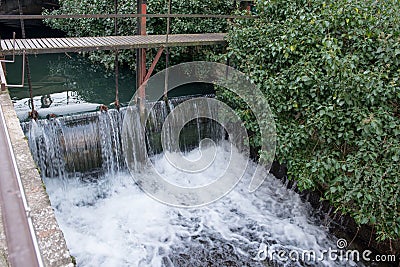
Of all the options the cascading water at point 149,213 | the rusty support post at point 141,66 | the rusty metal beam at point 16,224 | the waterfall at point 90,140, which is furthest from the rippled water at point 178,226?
the rusty metal beam at point 16,224

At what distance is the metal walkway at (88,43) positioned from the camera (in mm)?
5762

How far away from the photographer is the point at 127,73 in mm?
11281

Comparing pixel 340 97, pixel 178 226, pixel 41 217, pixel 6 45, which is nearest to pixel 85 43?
pixel 6 45

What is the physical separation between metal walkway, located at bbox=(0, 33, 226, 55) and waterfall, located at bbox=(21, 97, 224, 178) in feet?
4.52

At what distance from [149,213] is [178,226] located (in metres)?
0.64

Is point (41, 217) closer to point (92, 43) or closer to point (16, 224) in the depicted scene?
point (16, 224)

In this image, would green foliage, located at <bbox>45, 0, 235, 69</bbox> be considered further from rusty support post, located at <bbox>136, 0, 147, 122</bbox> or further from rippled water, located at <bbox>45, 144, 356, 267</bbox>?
rippled water, located at <bbox>45, 144, 356, 267</bbox>

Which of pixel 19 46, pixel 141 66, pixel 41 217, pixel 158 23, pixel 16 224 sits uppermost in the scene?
pixel 158 23

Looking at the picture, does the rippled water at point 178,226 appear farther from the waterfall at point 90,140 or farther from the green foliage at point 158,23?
the green foliage at point 158,23

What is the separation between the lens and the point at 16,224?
1331mm

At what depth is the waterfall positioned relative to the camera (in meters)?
6.40

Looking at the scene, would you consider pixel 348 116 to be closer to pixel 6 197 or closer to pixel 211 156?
pixel 211 156

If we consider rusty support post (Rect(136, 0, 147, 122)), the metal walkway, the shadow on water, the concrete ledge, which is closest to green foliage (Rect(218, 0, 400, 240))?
the metal walkway

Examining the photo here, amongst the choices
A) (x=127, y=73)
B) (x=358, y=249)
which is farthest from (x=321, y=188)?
(x=127, y=73)
